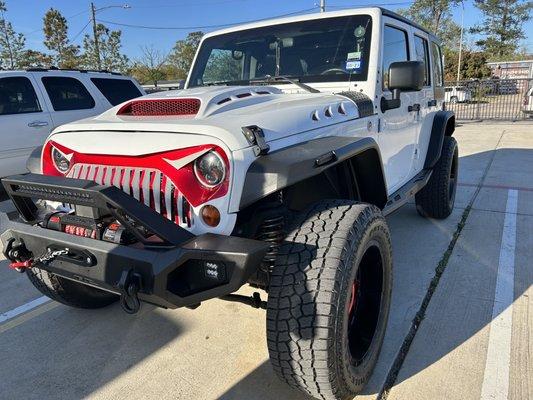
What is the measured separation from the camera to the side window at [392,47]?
3.38 meters

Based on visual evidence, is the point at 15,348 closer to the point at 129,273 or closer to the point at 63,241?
the point at 63,241

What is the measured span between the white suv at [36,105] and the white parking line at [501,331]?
602cm

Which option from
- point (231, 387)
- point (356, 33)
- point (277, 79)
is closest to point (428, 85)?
point (356, 33)

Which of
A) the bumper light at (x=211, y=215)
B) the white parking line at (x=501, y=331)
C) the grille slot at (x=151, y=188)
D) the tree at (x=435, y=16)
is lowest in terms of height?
the white parking line at (x=501, y=331)

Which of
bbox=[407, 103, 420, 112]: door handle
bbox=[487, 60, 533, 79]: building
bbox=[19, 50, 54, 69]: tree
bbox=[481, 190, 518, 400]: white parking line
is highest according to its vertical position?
bbox=[19, 50, 54, 69]: tree

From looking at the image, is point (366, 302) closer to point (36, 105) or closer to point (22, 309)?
point (22, 309)

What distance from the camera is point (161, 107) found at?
2520 millimetres

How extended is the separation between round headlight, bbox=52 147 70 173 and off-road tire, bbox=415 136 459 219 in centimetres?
368

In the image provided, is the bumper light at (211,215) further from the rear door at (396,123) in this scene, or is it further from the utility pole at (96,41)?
the utility pole at (96,41)

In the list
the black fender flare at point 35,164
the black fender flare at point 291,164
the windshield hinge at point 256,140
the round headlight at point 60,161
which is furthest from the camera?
the black fender flare at point 35,164

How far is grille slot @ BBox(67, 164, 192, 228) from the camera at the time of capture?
209 cm

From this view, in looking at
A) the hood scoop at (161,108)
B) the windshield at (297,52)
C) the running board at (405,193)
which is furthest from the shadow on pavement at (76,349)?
the windshield at (297,52)

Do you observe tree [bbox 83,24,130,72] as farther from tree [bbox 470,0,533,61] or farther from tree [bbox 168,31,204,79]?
tree [bbox 470,0,533,61]

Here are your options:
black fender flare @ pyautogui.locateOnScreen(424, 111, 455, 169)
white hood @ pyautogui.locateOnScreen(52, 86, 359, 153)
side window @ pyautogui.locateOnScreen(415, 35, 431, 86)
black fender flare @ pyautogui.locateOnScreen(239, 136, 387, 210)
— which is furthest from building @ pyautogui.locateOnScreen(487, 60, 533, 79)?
black fender flare @ pyautogui.locateOnScreen(239, 136, 387, 210)
